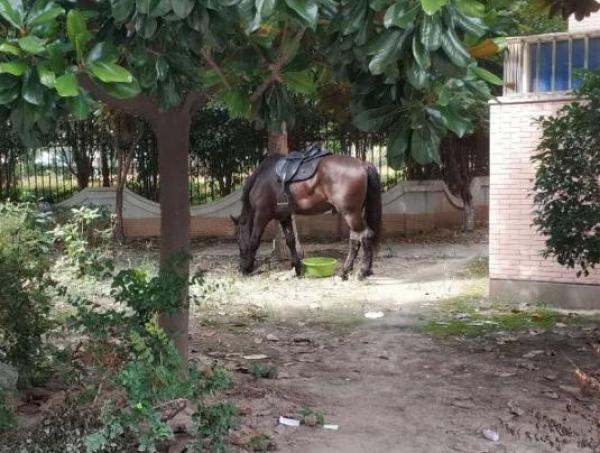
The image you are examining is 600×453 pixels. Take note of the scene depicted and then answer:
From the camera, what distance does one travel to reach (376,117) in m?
3.50

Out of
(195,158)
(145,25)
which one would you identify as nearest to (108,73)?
(145,25)

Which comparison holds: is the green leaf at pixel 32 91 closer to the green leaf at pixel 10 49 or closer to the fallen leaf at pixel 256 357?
the green leaf at pixel 10 49

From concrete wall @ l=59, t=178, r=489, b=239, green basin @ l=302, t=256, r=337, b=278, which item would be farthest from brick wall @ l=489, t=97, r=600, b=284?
concrete wall @ l=59, t=178, r=489, b=239

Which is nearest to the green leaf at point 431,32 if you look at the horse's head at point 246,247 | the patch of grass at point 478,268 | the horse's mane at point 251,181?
the patch of grass at point 478,268

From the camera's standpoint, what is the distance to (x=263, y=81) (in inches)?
174

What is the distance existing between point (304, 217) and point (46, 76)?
13.3 meters

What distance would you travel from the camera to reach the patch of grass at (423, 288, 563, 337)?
7.77m

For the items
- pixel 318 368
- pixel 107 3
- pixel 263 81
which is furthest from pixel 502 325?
pixel 107 3

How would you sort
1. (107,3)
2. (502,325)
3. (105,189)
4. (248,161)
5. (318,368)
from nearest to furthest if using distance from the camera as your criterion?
(107,3) < (318,368) < (502,325) < (105,189) < (248,161)

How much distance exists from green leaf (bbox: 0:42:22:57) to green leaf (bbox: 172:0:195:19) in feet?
1.95

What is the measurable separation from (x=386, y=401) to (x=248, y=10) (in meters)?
3.45

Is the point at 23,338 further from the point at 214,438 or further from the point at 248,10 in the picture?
the point at 248,10

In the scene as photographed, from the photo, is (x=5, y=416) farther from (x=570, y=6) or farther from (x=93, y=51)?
(x=570, y=6)

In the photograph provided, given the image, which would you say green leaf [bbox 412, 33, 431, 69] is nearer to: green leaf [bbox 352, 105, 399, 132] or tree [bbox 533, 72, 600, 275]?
green leaf [bbox 352, 105, 399, 132]
